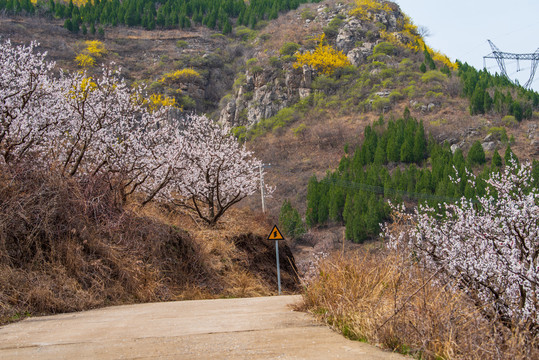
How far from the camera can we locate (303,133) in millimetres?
64375

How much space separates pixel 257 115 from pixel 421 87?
23.6 meters

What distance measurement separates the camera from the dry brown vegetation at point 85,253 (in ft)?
26.2

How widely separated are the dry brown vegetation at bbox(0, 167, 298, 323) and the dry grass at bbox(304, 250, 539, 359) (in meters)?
2.96

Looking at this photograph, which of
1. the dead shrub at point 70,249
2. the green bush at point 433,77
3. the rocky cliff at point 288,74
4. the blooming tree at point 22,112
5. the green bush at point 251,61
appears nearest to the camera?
the dead shrub at point 70,249

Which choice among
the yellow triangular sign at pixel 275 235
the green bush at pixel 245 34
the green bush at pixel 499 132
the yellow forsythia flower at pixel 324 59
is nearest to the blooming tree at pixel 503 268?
the yellow triangular sign at pixel 275 235

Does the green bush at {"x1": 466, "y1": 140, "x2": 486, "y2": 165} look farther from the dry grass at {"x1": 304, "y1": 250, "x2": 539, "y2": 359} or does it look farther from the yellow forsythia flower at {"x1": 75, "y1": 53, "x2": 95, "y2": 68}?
the yellow forsythia flower at {"x1": 75, "y1": 53, "x2": 95, "y2": 68}

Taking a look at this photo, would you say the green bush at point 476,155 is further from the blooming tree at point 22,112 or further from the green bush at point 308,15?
the green bush at point 308,15

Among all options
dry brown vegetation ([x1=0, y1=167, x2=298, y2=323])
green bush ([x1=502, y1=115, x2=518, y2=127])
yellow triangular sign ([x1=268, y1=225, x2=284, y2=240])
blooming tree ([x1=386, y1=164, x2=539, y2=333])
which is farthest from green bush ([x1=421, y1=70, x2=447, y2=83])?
blooming tree ([x1=386, y1=164, x2=539, y2=333])

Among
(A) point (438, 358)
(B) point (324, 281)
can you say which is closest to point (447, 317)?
(A) point (438, 358)

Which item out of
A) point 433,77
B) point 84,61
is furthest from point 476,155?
point 84,61

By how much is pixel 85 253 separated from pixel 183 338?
571 cm

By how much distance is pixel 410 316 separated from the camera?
4355 mm

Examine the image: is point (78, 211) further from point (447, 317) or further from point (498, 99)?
point (498, 99)

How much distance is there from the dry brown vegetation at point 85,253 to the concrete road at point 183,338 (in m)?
1.43
